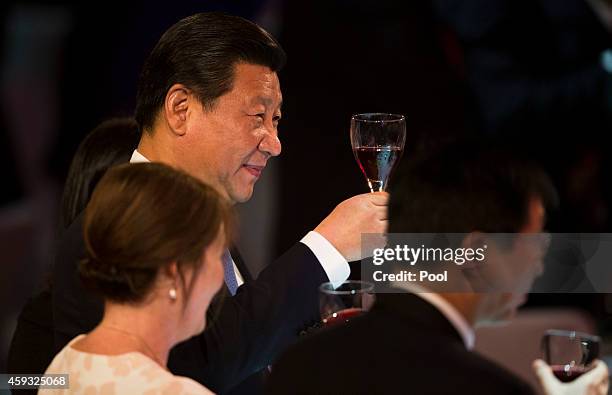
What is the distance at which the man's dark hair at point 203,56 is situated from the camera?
2.24m

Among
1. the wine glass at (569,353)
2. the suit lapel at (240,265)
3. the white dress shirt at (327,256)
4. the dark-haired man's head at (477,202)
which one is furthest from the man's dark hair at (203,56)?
the wine glass at (569,353)

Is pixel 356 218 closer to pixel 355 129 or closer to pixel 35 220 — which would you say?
pixel 355 129

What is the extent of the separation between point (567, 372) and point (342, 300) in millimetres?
420

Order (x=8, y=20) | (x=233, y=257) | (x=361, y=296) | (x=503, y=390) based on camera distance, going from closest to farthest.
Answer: (x=503, y=390) < (x=361, y=296) < (x=233, y=257) < (x=8, y=20)

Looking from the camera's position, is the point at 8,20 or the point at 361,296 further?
the point at 8,20

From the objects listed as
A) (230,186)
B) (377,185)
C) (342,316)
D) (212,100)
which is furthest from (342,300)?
(212,100)

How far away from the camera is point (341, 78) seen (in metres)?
3.73

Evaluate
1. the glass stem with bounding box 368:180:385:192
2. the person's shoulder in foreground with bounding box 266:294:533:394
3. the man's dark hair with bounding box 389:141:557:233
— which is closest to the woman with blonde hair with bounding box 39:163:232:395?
the person's shoulder in foreground with bounding box 266:294:533:394

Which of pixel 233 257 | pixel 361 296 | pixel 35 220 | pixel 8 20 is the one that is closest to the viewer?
pixel 361 296

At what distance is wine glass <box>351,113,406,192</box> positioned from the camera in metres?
2.16

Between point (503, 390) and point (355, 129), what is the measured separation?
0.78m

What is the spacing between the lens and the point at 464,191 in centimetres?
174

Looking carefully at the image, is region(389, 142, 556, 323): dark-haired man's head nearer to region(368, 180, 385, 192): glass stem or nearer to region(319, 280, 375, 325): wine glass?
region(319, 280, 375, 325): wine glass

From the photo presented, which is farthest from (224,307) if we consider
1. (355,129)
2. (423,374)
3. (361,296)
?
(423,374)
